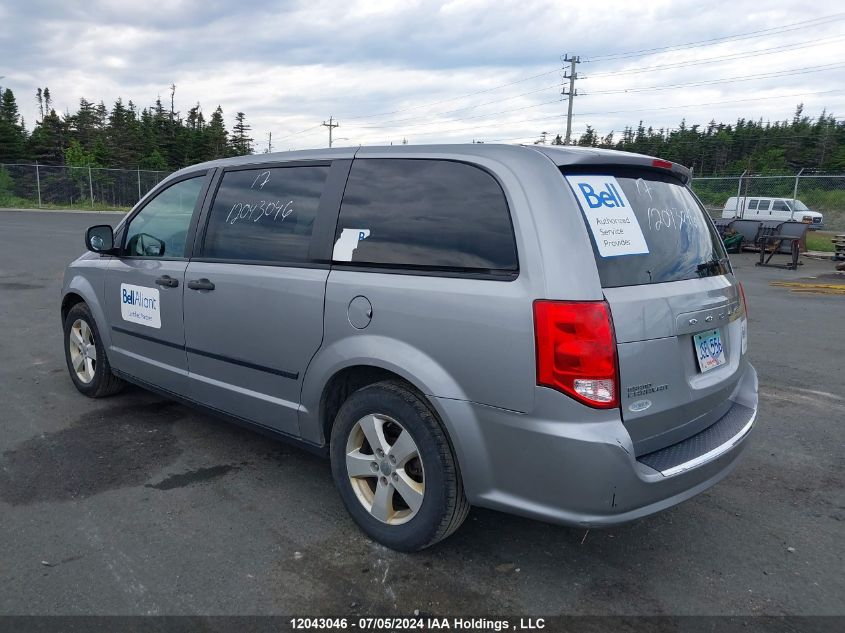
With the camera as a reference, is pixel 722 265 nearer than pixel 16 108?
Yes

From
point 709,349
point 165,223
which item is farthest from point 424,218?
point 165,223

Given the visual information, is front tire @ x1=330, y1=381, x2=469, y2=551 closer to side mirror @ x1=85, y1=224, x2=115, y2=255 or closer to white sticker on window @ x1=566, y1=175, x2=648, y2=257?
white sticker on window @ x1=566, y1=175, x2=648, y2=257

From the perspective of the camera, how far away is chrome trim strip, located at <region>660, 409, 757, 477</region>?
8.21 feet

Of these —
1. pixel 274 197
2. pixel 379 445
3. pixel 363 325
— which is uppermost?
pixel 274 197

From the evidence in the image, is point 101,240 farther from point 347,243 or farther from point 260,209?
point 347,243

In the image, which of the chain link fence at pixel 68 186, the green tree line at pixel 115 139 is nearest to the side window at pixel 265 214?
the chain link fence at pixel 68 186

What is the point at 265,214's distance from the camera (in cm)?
352

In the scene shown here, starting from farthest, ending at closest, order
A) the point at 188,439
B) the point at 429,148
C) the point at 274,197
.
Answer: the point at 188,439 → the point at 274,197 → the point at 429,148

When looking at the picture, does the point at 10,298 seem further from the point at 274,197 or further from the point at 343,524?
the point at 343,524

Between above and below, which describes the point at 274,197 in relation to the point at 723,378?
above

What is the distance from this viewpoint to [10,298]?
903 centimetres

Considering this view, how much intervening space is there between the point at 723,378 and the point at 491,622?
1502 millimetres

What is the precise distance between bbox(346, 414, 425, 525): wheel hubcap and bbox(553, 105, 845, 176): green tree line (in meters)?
66.0

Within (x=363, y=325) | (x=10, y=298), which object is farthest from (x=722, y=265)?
(x=10, y=298)
